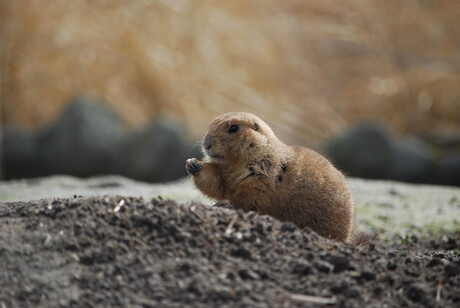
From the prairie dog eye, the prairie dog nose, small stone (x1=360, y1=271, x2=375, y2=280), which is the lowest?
small stone (x1=360, y1=271, x2=375, y2=280)

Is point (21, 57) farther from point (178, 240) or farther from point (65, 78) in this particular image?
point (178, 240)

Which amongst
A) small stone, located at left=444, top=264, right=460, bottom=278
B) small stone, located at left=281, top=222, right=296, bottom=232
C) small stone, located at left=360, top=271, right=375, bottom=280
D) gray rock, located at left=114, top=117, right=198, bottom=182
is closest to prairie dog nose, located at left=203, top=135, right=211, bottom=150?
small stone, located at left=281, top=222, right=296, bottom=232

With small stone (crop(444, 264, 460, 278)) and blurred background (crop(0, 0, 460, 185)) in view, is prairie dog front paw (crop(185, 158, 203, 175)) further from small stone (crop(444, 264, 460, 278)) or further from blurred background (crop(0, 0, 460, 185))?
blurred background (crop(0, 0, 460, 185))

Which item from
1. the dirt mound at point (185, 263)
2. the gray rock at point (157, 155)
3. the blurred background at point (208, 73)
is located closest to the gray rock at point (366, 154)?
the blurred background at point (208, 73)

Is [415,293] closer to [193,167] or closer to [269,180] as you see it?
[269,180]

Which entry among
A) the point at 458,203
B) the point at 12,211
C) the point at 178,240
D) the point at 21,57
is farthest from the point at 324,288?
the point at 21,57

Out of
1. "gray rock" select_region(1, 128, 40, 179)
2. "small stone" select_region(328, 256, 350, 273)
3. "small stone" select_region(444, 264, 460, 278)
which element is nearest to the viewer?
"small stone" select_region(328, 256, 350, 273)

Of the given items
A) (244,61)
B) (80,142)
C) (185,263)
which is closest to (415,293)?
(185,263)
